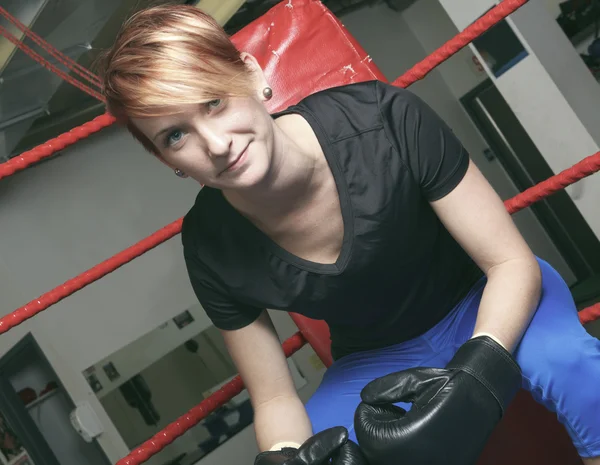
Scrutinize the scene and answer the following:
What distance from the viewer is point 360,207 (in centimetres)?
95

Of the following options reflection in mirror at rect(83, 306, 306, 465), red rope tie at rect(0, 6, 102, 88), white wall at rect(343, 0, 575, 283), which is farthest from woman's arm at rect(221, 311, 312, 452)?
white wall at rect(343, 0, 575, 283)

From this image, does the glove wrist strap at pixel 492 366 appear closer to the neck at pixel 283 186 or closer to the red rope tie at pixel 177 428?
the neck at pixel 283 186

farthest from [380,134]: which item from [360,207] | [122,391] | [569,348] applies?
[122,391]

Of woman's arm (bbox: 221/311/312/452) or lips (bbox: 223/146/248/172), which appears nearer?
lips (bbox: 223/146/248/172)

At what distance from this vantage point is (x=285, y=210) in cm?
97

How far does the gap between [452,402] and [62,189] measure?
264 centimetres

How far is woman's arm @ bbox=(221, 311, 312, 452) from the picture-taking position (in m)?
1.03

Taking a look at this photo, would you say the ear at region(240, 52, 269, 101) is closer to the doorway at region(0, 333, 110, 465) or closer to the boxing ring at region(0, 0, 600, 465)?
the boxing ring at region(0, 0, 600, 465)

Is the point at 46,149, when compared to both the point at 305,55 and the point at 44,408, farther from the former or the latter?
the point at 44,408

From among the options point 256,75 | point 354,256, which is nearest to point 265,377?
point 354,256

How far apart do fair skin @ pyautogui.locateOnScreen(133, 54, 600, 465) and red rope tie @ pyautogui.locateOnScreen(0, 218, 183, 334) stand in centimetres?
33

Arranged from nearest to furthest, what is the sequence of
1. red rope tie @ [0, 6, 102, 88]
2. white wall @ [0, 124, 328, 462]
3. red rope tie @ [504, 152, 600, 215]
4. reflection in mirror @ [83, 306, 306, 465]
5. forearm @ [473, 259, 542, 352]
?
forearm @ [473, 259, 542, 352] → red rope tie @ [504, 152, 600, 215] → red rope tie @ [0, 6, 102, 88] → white wall @ [0, 124, 328, 462] → reflection in mirror @ [83, 306, 306, 465]

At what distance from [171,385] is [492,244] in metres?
2.67

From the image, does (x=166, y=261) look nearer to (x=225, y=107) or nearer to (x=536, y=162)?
(x=225, y=107)
